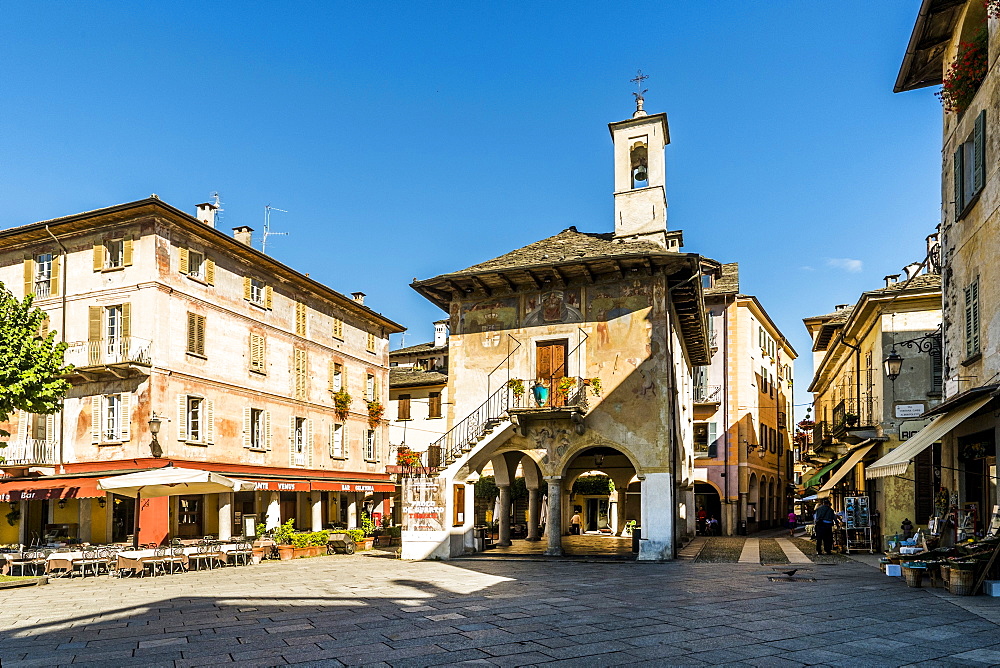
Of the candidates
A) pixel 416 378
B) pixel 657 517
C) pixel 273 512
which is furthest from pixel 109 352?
pixel 416 378

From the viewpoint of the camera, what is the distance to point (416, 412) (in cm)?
4497

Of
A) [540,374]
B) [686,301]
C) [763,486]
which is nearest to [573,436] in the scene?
[540,374]

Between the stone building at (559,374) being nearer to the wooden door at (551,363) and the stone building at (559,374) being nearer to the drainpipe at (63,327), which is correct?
the wooden door at (551,363)

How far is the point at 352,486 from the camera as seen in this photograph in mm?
33500

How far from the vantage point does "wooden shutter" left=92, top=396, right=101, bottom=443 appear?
25.2m

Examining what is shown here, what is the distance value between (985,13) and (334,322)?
88.1 ft

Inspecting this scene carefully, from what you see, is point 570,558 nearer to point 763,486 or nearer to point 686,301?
point 686,301

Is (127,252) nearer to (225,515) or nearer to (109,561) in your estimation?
(225,515)

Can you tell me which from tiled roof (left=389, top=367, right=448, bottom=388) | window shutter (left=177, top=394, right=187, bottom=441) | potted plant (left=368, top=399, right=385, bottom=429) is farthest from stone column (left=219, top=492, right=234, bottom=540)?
tiled roof (left=389, top=367, right=448, bottom=388)

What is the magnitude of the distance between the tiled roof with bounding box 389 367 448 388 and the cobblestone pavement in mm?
26698

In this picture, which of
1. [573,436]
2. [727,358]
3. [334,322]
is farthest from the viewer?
[727,358]

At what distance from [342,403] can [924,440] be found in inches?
992

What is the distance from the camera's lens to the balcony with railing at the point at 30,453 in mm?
25688

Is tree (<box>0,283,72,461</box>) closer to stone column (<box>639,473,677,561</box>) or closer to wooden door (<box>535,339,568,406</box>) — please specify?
wooden door (<box>535,339,568,406</box>)
